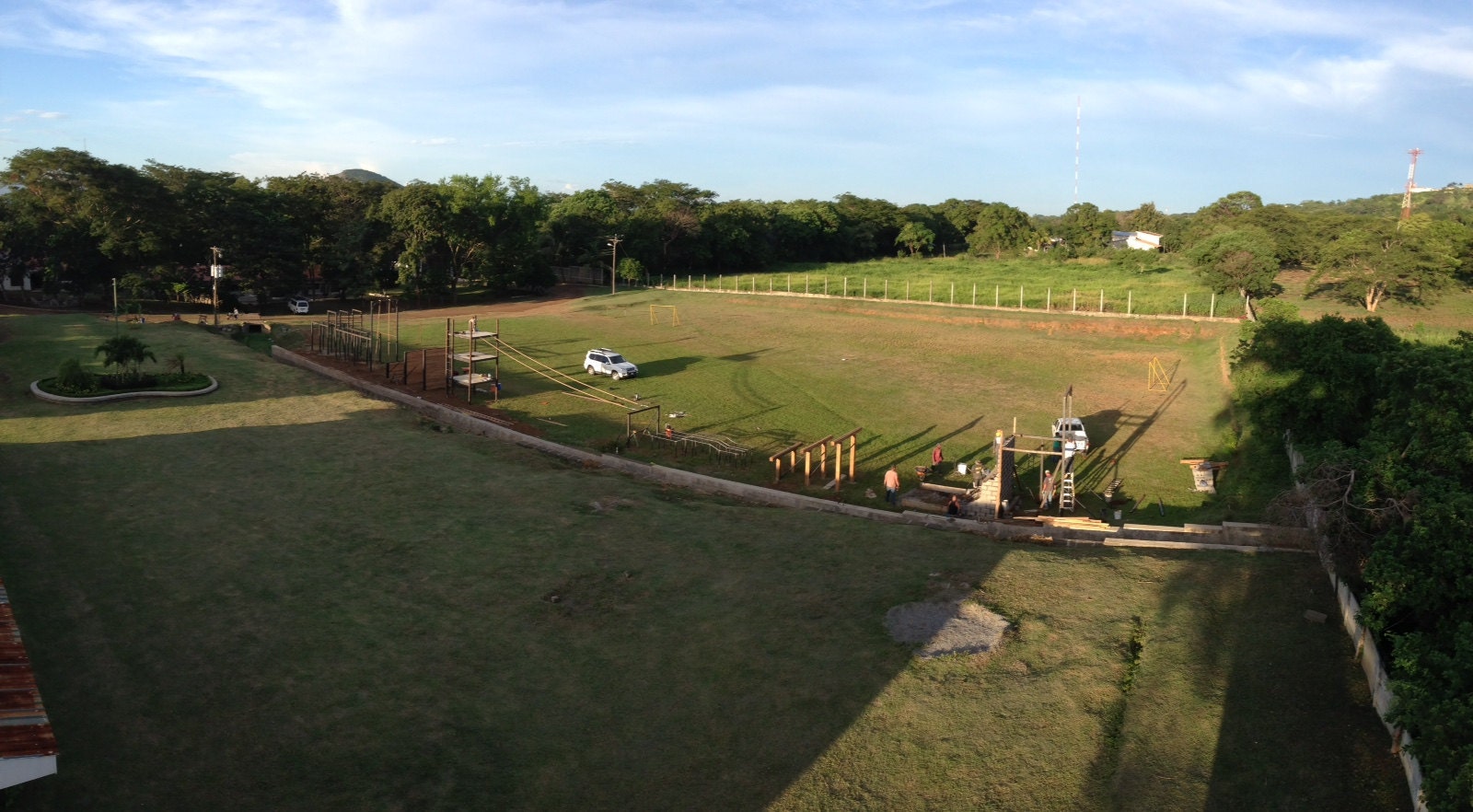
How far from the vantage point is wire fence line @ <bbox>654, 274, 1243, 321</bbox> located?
5809 centimetres

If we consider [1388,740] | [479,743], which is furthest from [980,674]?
[479,743]

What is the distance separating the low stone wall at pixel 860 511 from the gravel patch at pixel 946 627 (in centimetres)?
532

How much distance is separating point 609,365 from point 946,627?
27815mm

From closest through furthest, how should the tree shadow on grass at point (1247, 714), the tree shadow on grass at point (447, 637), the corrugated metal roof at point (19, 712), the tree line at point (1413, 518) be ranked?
the corrugated metal roof at point (19, 712) < the tree line at point (1413, 518) < the tree shadow on grass at point (1247, 714) < the tree shadow on grass at point (447, 637)

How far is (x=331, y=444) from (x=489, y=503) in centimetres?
809

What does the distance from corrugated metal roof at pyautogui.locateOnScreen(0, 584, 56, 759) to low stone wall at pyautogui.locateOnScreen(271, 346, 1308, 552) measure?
16448 millimetres

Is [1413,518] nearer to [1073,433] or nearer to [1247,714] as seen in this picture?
[1247,714]

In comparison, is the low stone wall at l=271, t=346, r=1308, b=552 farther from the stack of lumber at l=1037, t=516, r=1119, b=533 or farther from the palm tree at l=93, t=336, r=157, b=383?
the palm tree at l=93, t=336, r=157, b=383

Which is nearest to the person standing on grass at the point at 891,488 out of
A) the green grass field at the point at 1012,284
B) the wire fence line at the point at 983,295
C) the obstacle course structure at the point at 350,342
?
the obstacle course structure at the point at 350,342

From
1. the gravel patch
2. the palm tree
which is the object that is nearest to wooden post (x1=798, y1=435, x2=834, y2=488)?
the gravel patch

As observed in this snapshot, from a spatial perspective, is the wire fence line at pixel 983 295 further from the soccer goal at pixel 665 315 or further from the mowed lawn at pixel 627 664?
the mowed lawn at pixel 627 664

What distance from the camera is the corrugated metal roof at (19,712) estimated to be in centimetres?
939

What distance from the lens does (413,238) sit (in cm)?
6581

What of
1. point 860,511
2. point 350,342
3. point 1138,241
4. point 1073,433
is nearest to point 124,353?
point 350,342
